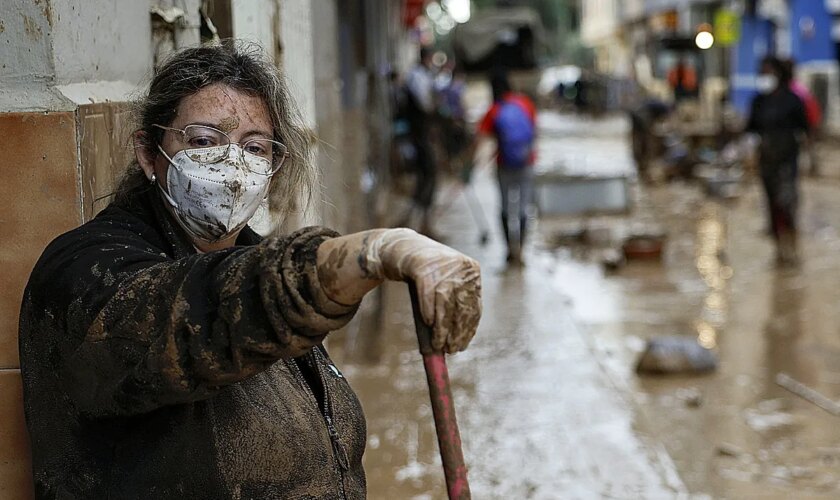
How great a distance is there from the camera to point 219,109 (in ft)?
6.29

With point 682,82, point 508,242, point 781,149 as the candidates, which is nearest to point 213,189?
point 508,242

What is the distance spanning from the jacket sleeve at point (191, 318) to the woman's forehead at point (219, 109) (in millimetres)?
333

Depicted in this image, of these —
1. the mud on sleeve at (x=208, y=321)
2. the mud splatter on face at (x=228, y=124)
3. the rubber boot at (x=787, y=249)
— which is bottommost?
the rubber boot at (x=787, y=249)

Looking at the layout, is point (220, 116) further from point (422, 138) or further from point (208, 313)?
point (422, 138)

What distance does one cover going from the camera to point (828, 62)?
26.5 metres

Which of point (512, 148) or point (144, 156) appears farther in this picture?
point (512, 148)

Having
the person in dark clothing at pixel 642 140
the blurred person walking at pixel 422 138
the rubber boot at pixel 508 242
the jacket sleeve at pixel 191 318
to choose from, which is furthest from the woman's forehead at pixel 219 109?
the person in dark clothing at pixel 642 140

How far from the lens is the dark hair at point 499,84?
10.7 meters

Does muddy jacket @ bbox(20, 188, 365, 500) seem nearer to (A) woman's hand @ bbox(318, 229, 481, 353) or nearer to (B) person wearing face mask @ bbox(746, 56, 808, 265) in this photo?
(A) woman's hand @ bbox(318, 229, 481, 353)

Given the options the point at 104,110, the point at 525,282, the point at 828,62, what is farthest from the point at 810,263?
the point at 828,62

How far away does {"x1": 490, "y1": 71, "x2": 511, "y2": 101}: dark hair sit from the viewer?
10.7m

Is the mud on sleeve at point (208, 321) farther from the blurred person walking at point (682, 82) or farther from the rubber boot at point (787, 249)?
the blurred person walking at point (682, 82)

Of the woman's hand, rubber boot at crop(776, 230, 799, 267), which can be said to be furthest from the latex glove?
rubber boot at crop(776, 230, 799, 267)

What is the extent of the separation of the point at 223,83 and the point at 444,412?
0.69m
